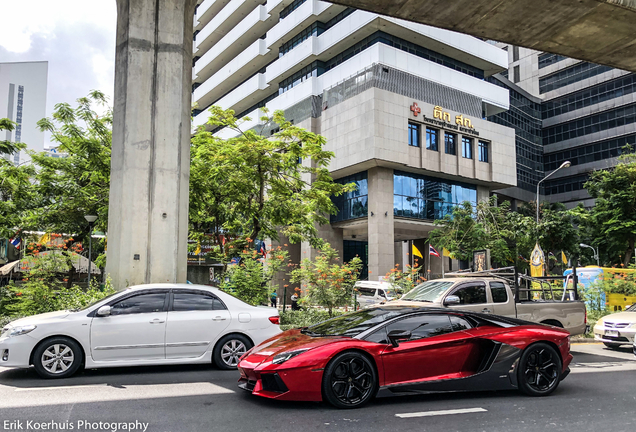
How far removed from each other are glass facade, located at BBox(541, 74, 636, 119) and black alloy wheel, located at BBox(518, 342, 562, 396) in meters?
69.7

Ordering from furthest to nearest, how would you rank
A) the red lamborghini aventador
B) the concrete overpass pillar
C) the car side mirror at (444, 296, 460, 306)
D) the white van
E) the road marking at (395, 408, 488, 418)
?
the white van < the concrete overpass pillar < the car side mirror at (444, 296, 460, 306) < the red lamborghini aventador < the road marking at (395, 408, 488, 418)

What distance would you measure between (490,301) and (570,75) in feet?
237

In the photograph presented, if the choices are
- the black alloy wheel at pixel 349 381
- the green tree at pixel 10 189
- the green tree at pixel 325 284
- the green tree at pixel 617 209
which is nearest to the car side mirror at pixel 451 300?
the black alloy wheel at pixel 349 381

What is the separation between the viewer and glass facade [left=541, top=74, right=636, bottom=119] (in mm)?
65938

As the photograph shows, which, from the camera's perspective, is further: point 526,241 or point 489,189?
point 489,189

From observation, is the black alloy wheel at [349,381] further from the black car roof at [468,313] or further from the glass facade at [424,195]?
the glass facade at [424,195]

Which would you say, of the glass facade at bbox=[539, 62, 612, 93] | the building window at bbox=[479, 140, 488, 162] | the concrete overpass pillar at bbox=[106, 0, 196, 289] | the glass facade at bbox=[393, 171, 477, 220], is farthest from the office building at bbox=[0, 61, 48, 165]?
the concrete overpass pillar at bbox=[106, 0, 196, 289]

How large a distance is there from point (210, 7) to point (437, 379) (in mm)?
67464

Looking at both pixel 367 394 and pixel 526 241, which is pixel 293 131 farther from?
pixel 526 241

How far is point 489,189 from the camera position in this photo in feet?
162

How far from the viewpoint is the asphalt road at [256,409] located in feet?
18.4

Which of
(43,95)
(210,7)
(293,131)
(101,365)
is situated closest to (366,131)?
(293,131)

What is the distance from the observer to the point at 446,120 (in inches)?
1725
